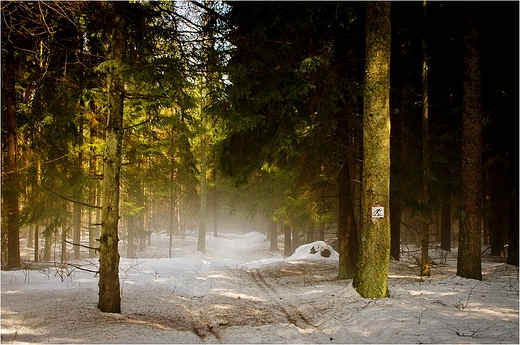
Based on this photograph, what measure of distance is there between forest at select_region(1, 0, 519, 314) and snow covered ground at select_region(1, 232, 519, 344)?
0.91m

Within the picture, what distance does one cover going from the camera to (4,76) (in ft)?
36.9

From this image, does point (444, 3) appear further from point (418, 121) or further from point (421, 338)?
point (421, 338)

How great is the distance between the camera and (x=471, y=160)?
10.1m

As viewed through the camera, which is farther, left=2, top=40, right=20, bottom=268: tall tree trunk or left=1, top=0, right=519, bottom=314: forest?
left=2, top=40, right=20, bottom=268: tall tree trunk

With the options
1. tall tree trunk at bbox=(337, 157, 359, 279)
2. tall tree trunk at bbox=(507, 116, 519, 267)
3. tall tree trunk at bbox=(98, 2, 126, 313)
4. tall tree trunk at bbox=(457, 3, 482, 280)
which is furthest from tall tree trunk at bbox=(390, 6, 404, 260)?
tall tree trunk at bbox=(98, 2, 126, 313)

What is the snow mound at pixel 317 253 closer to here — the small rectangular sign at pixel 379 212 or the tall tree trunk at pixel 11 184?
the small rectangular sign at pixel 379 212

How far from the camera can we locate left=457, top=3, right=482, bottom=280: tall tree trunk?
9.93 metres

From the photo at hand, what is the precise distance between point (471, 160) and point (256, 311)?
7851 millimetres

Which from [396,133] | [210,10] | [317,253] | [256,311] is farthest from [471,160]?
[317,253]

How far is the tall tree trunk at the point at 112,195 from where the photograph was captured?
6.64 metres

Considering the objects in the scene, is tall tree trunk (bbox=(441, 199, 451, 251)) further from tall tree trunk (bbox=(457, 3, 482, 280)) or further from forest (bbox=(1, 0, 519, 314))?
tall tree trunk (bbox=(457, 3, 482, 280))

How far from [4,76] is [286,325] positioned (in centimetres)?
1218

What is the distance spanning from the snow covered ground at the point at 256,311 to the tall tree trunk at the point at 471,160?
0.79 m

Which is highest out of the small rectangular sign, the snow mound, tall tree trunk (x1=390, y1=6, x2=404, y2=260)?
tall tree trunk (x1=390, y1=6, x2=404, y2=260)
